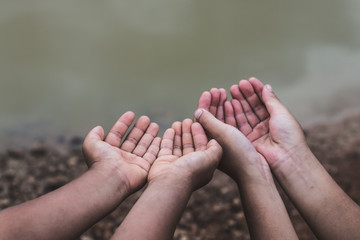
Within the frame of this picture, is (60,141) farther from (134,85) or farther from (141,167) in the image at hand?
(141,167)

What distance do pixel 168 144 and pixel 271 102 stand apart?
0.96 metres

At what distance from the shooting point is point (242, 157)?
2533 millimetres

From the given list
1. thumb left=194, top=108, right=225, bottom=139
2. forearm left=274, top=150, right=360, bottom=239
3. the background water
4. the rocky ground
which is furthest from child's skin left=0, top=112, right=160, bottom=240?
the background water

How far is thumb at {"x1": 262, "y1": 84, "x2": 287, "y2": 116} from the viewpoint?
2.75m

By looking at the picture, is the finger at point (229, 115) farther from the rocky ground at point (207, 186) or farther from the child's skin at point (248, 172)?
the rocky ground at point (207, 186)

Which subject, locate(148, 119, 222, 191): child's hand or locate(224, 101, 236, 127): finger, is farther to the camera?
locate(224, 101, 236, 127): finger

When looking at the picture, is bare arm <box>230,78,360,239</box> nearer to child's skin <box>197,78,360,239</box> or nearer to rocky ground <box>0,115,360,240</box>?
child's skin <box>197,78,360,239</box>

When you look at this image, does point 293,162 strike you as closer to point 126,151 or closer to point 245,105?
point 245,105

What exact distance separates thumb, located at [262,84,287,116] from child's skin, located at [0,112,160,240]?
3.27 ft

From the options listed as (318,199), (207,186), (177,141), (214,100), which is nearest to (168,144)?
(177,141)

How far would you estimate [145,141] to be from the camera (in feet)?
9.00

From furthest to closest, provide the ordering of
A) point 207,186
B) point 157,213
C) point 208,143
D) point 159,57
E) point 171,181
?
point 159,57 < point 207,186 < point 208,143 < point 171,181 < point 157,213

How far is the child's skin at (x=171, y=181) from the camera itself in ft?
6.03

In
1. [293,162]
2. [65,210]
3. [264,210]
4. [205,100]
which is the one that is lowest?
[264,210]
